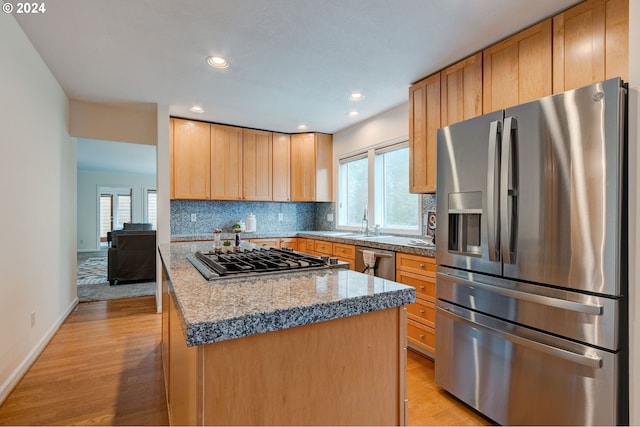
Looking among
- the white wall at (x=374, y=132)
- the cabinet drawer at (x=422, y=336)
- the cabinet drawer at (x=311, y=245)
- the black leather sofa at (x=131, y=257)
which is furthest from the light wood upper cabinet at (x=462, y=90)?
the black leather sofa at (x=131, y=257)

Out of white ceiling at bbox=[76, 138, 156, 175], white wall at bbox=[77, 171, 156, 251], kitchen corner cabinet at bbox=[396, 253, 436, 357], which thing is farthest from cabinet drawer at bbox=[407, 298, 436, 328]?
white wall at bbox=[77, 171, 156, 251]

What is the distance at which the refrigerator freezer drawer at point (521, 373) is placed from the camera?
1.35 meters

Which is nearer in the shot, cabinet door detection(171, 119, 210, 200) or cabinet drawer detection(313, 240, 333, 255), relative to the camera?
cabinet drawer detection(313, 240, 333, 255)

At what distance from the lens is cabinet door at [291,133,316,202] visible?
4746mm

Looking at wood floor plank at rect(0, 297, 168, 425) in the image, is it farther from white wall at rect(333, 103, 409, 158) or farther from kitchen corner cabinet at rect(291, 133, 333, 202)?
white wall at rect(333, 103, 409, 158)

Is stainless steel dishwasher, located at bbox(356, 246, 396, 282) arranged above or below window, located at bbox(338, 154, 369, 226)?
below

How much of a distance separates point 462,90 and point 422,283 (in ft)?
5.15

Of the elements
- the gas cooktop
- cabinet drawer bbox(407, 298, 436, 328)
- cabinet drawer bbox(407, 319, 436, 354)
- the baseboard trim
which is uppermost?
the gas cooktop

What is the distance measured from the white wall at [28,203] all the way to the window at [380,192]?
3.34 meters

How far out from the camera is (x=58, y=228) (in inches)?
122

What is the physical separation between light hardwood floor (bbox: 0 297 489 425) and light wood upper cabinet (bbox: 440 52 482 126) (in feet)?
6.58

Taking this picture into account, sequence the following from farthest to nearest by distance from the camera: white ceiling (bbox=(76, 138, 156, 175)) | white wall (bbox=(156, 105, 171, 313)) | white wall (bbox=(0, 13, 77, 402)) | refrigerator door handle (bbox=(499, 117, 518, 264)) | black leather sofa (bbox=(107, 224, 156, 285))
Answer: white ceiling (bbox=(76, 138, 156, 175)) < black leather sofa (bbox=(107, 224, 156, 285)) < white wall (bbox=(156, 105, 171, 313)) < white wall (bbox=(0, 13, 77, 402)) < refrigerator door handle (bbox=(499, 117, 518, 264))

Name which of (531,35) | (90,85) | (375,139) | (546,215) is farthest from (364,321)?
(90,85)

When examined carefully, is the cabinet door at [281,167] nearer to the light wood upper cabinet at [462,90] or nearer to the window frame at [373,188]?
the window frame at [373,188]
